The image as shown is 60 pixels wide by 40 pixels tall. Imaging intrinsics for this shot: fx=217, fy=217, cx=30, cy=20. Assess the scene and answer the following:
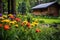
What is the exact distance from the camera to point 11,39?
16.9 feet

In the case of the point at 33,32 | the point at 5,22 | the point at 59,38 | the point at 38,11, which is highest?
the point at 5,22

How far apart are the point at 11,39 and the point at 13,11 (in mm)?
5446

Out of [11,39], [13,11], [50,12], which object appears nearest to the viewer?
[11,39]

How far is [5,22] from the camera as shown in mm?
5320

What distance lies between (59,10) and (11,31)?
55454 mm

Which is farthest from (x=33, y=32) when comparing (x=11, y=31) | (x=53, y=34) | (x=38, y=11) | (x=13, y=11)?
(x=38, y=11)

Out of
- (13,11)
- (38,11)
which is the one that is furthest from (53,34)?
(38,11)

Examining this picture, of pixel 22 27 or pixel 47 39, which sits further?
pixel 47 39

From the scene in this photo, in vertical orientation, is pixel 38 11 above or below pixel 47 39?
below

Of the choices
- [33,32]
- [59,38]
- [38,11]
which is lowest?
[38,11]

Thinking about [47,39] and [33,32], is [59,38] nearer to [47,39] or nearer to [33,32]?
[47,39]

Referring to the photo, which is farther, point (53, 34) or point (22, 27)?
point (53, 34)

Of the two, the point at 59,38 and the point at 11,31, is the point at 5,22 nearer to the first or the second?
the point at 11,31

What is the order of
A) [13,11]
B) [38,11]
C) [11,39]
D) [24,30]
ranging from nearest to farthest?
[11,39]
[24,30]
[13,11]
[38,11]
